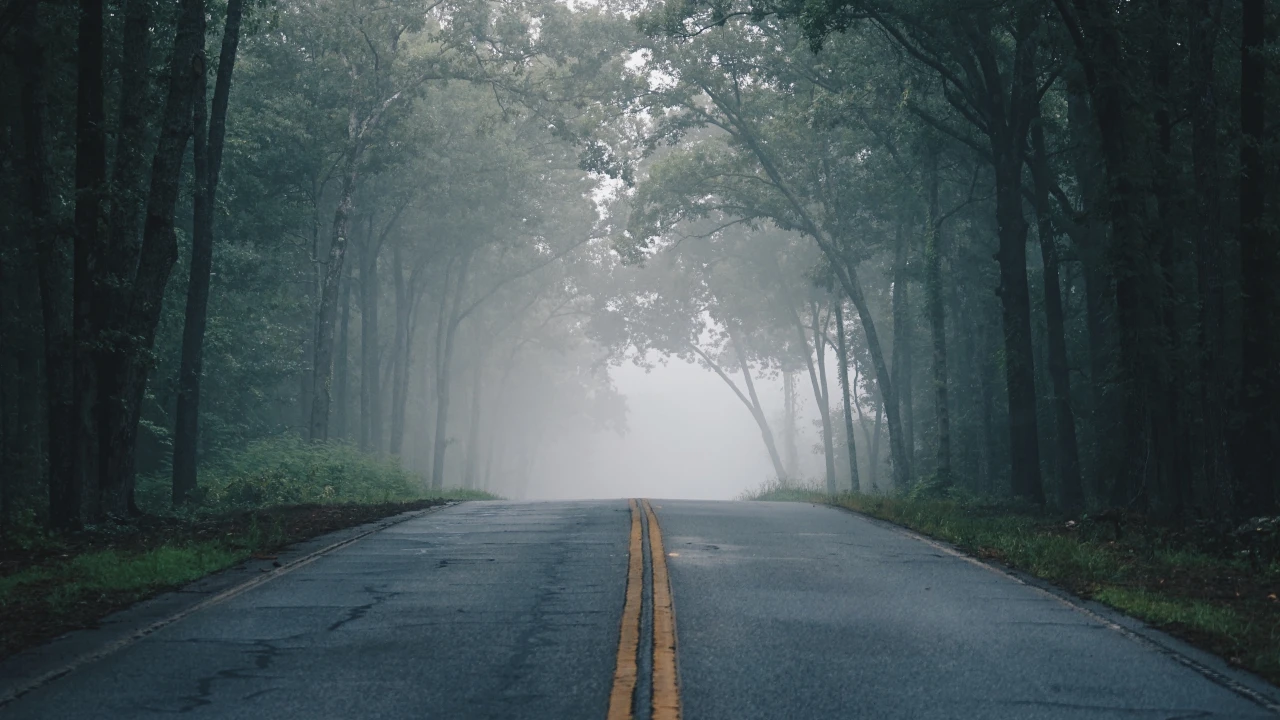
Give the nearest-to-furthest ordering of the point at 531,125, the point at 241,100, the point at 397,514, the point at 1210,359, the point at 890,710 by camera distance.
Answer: the point at 890,710, the point at 1210,359, the point at 397,514, the point at 241,100, the point at 531,125

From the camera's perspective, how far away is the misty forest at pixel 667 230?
1614 cm

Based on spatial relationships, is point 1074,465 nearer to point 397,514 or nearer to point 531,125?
point 397,514

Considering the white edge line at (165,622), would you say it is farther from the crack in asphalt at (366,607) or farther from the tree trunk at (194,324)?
the tree trunk at (194,324)

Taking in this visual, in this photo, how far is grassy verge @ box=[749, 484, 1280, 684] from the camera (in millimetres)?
8219

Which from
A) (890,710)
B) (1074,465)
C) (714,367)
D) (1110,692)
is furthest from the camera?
(714,367)

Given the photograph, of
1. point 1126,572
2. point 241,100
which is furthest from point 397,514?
point 241,100

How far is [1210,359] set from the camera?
55.6ft

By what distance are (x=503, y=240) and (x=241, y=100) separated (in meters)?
14.4

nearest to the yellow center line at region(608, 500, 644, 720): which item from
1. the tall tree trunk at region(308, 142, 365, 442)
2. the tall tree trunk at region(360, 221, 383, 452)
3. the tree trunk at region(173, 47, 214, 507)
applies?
the tree trunk at region(173, 47, 214, 507)

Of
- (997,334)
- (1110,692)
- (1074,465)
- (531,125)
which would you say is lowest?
(1110,692)

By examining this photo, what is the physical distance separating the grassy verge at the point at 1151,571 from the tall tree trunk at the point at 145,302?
1047 centimetres

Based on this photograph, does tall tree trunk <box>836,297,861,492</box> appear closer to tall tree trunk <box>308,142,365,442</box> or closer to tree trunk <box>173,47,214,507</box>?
tall tree trunk <box>308,142,365,442</box>

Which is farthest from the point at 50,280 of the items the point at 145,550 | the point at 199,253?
the point at 199,253

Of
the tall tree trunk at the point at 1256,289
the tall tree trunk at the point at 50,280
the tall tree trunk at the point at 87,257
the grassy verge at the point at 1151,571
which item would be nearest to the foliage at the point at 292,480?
the tall tree trunk at the point at 50,280
